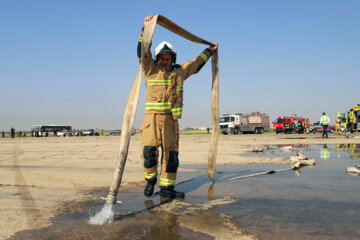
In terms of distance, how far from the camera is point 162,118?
12.2 ft

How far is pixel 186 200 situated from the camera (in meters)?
3.51

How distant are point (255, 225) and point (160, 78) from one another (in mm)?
2070

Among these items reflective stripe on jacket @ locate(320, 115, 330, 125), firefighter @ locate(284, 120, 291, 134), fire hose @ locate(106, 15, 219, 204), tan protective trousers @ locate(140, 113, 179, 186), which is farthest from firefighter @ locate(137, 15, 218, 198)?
firefighter @ locate(284, 120, 291, 134)

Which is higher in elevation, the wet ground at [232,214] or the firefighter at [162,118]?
the firefighter at [162,118]

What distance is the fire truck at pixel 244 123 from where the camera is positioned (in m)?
38.3

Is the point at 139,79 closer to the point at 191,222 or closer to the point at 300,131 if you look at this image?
the point at 191,222

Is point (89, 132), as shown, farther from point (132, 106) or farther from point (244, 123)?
point (132, 106)

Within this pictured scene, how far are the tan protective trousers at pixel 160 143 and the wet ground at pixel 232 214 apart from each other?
32cm

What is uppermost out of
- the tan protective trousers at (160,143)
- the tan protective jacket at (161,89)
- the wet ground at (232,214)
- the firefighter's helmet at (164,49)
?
the firefighter's helmet at (164,49)

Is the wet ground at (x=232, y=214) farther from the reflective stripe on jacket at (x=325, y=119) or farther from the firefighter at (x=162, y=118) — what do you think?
the reflective stripe on jacket at (x=325, y=119)

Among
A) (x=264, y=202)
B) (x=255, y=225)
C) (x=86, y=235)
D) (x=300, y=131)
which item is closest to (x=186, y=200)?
(x=264, y=202)

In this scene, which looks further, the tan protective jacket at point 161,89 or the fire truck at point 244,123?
the fire truck at point 244,123

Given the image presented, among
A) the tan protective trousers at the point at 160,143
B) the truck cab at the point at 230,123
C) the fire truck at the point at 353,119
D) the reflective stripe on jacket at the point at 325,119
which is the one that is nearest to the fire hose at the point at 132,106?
the tan protective trousers at the point at 160,143

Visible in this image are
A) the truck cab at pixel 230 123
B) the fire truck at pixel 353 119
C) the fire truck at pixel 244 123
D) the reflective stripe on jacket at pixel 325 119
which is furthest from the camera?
the fire truck at pixel 244 123
